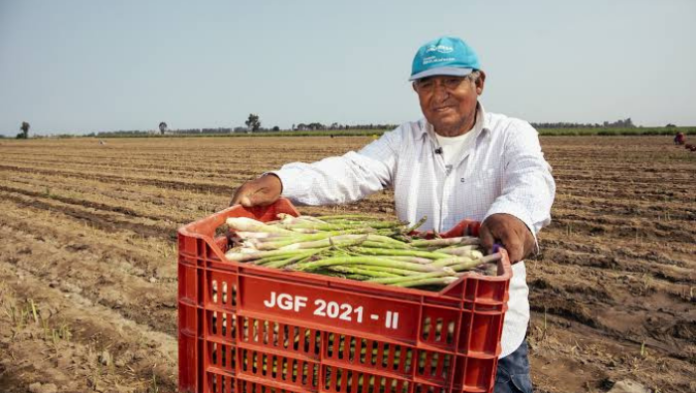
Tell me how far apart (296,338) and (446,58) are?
1382mm

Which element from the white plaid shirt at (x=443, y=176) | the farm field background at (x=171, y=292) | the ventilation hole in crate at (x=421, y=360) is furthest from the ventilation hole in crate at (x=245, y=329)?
the farm field background at (x=171, y=292)

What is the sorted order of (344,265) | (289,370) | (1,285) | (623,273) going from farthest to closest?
(623,273) → (1,285) → (344,265) → (289,370)

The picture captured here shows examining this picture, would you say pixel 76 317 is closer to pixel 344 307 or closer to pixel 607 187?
pixel 344 307

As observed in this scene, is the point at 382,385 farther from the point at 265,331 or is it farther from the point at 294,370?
the point at 265,331

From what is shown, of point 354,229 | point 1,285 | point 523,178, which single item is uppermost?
point 523,178

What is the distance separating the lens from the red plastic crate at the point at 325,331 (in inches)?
55.0

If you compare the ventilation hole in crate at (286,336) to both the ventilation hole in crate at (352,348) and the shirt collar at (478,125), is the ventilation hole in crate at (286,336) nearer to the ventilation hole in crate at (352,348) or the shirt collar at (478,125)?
the ventilation hole in crate at (352,348)

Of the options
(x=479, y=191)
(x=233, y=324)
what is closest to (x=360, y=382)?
(x=233, y=324)

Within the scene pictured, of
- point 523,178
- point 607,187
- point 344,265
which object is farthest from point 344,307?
point 607,187

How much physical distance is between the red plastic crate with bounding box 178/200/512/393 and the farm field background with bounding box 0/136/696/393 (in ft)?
7.16

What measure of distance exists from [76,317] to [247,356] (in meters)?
3.55

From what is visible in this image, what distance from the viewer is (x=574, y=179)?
45.8 ft

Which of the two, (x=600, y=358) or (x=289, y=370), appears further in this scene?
(x=600, y=358)

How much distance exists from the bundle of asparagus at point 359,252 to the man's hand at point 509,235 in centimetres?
6
